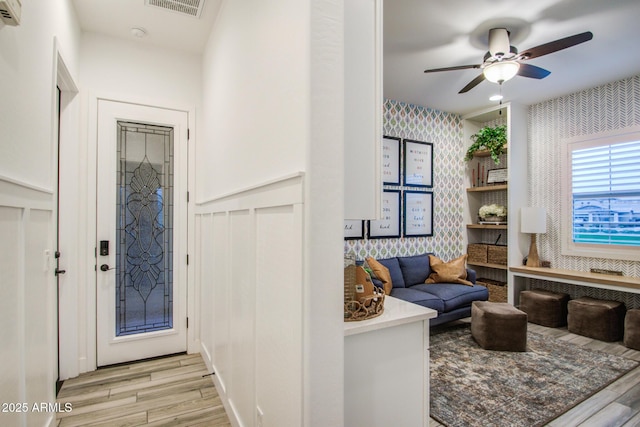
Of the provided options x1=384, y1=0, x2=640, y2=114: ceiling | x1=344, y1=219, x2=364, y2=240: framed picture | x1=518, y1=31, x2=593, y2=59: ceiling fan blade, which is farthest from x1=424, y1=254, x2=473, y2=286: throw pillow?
x1=518, y1=31, x2=593, y2=59: ceiling fan blade

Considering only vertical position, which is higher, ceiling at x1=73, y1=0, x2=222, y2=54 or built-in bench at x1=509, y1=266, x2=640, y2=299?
ceiling at x1=73, y1=0, x2=222, y2=54

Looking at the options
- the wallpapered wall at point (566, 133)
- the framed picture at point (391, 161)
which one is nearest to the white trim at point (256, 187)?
the framed picture at point (391, 161)

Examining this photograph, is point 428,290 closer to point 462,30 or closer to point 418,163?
point 418,163

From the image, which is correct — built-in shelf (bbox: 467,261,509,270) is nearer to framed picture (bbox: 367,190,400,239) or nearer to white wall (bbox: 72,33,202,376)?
framed picture (bbox: 367,190,400,239)

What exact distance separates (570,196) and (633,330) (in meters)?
1.70

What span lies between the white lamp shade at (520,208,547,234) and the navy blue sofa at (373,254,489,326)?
38.9 inches

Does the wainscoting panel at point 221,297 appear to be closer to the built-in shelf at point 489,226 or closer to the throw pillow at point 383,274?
the throw pillow at point 383,274

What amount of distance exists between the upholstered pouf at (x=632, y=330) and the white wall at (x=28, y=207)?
4901 mm

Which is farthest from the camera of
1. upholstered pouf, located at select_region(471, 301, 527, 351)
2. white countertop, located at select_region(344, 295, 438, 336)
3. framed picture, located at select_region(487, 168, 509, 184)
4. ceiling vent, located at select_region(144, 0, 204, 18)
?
framed picture, located at select_region(487, 168, 509, 184)

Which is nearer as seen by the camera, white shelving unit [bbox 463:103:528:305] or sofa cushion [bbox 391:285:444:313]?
sofa cushion [bbox 391:285:444:313]

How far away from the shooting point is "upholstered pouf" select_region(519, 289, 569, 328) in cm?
400

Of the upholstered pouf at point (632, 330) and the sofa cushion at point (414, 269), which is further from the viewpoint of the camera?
the sofa cushion at point (414, 269)

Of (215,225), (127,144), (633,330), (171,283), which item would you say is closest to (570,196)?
(633,330)

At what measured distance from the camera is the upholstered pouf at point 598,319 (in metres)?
3.56
